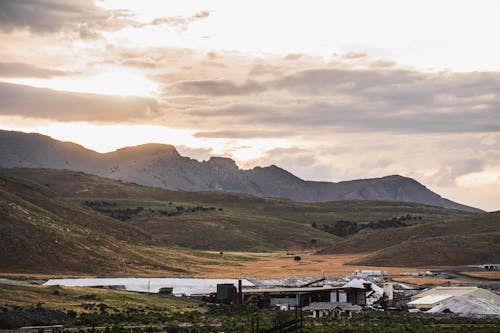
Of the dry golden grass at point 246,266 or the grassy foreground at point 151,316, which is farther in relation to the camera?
the dry golden grass at point 246,266

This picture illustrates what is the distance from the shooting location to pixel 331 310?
98.2 metres

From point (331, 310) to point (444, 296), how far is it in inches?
645

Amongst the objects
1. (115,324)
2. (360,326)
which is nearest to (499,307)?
(360,326)

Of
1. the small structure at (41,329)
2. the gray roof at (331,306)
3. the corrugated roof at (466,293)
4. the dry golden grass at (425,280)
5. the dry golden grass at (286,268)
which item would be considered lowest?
the small structure at (41,329)

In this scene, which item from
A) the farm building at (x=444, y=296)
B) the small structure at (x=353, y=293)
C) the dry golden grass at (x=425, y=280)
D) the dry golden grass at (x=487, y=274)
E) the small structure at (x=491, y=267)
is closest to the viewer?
the farm building at (x=444, y=296)

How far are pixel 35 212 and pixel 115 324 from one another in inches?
3346

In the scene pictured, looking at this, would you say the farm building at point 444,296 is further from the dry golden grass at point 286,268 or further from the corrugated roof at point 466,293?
the dry golden grass at point 286,268

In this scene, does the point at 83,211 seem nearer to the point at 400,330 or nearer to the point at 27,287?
the point at 27,287

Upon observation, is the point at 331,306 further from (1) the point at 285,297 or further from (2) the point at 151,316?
(2) the point at 151,316

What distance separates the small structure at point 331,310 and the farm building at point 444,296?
29.2 ft

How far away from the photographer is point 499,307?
96062 millimetres

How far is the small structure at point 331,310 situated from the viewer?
97375mm

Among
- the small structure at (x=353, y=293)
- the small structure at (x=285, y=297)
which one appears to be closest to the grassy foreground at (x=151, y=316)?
the small structure at (x=285, y=297)

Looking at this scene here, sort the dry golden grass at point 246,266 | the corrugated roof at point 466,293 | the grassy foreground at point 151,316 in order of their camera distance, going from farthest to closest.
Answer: the dry golden grass at point 246,266, the corrugated roof at point 466,293, the grassy foreground at point 151,316
